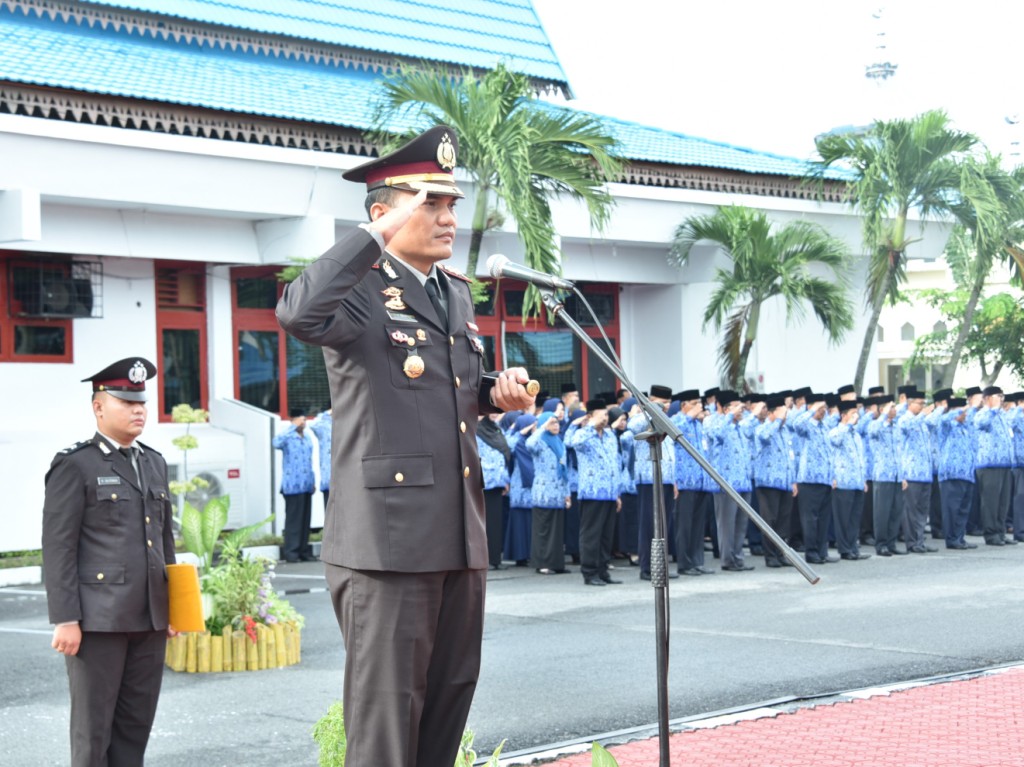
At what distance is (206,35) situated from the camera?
19328 mm

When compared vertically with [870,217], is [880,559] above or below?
below

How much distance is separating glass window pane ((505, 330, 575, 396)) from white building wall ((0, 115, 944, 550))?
4.77 feet

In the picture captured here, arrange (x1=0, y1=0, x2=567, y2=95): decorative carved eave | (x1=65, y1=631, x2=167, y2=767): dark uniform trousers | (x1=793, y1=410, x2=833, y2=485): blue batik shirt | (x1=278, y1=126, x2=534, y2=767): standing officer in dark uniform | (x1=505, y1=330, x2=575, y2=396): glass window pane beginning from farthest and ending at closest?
(x1=505, y1=330, x2=575, y2=396): glass window pane
(x1=0, y1=0, x2=567, y2=95): decorative carved eave
(x1=793, y1=410, x2=833, y2=485): blue batik shirt
(x1=65, y1=631, x2=167, y2=767): dark uniform trousers
(x1=278, y1=126, x2=534, y2=767): standing officer in dark uniform

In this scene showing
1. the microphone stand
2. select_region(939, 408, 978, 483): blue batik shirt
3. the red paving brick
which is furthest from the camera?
select_region(939, 408, 978, 483): blue batik shirt

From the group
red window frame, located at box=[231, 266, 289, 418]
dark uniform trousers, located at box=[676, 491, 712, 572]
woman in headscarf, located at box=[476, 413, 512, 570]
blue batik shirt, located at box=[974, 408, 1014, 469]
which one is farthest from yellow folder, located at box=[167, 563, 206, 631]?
blue batik shirt, located at box=[974, 408, 1014, 469]

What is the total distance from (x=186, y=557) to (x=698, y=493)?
532cm

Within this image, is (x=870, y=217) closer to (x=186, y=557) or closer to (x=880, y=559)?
(x=880, y=559)

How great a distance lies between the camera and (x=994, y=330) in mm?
27875

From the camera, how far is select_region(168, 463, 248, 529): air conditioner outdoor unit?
1633 centimetres

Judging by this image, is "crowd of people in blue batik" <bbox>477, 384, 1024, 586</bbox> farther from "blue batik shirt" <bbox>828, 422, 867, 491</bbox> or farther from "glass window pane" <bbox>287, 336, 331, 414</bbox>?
"glass window pane" <bbox>287, 336, 331, 414</bbox>

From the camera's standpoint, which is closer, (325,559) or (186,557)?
(325,559)

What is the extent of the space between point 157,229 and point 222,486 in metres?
3.08

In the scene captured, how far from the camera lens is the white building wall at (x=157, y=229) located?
14570mm

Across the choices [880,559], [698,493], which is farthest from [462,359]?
[880,559]
